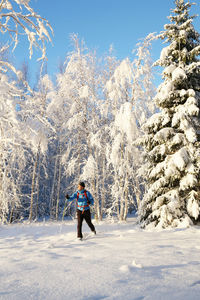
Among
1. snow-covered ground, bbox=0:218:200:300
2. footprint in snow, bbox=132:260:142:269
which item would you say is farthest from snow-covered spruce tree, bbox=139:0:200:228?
footprint in snow, bbox=132:260:142:269

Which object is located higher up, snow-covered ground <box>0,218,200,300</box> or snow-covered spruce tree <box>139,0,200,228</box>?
snow-covered spruce tree <box>139,0,200,228</box>

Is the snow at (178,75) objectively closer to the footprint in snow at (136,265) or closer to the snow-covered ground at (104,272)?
the snow-covered ground at (104,272)

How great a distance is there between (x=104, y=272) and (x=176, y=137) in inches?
212

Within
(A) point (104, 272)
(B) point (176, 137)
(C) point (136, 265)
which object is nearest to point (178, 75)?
(B) point (176, 137)

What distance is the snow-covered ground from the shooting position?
2.39 meters

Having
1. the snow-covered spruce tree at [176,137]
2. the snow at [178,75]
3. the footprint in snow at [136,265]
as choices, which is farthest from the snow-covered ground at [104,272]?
the snow at [178,75]

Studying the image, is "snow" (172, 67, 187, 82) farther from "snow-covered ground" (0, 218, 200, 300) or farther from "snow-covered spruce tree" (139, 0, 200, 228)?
"snow-covered ground" (0, 218, 200, 300)

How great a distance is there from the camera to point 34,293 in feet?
7.87

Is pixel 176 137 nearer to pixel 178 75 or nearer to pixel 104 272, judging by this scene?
pixel 178 75

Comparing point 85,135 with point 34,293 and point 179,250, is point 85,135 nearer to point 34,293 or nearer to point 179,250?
point 179,250

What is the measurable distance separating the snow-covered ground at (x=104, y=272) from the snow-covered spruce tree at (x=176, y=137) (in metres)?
2.34

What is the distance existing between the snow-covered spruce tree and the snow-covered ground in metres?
2.34

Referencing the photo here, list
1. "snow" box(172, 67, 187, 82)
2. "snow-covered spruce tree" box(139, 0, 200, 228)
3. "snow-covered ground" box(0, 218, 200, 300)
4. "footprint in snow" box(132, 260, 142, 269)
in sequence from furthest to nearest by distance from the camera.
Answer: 1. "snow" box(172, 67, 187, 82)
2. "snow-covered spruce tree" box(139, 0, 200, 228)
3. "footprint in snow" box(132, 260, 142, 269)
4. "snow-covered ground" box(0, 218, 200, 300)

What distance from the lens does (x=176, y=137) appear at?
7.21 metres
